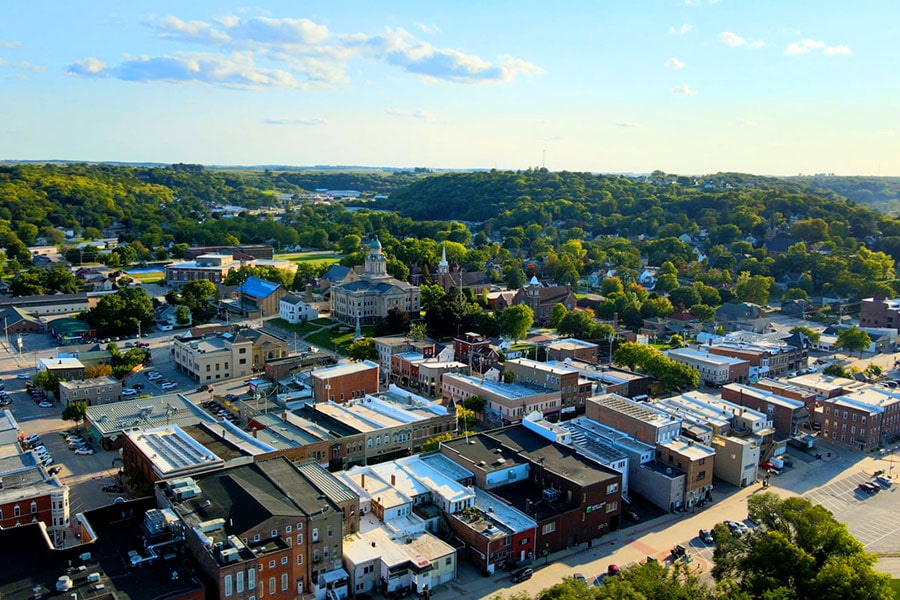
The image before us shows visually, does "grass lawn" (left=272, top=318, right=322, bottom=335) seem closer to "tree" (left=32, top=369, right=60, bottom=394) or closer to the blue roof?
the blue roof

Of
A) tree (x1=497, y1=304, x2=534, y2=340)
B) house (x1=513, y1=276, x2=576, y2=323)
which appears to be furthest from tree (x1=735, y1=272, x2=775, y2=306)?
tree (x1=497, y1=304, x2=534, y2=340)

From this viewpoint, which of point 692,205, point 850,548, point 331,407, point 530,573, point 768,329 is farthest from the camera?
point 692,205

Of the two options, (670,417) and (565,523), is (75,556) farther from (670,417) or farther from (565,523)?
(670,417)

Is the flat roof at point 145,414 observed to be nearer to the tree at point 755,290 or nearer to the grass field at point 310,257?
the tree at point 755,290

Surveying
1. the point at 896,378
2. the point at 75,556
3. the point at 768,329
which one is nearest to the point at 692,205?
the point at 768,329

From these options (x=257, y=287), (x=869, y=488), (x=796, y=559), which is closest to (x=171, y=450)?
(x=796, y=559)

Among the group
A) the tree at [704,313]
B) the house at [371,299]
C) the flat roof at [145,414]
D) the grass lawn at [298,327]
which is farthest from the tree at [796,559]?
the grass lawn at [298,327]

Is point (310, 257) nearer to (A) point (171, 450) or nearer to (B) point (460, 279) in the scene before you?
(B) point (460, 279)
